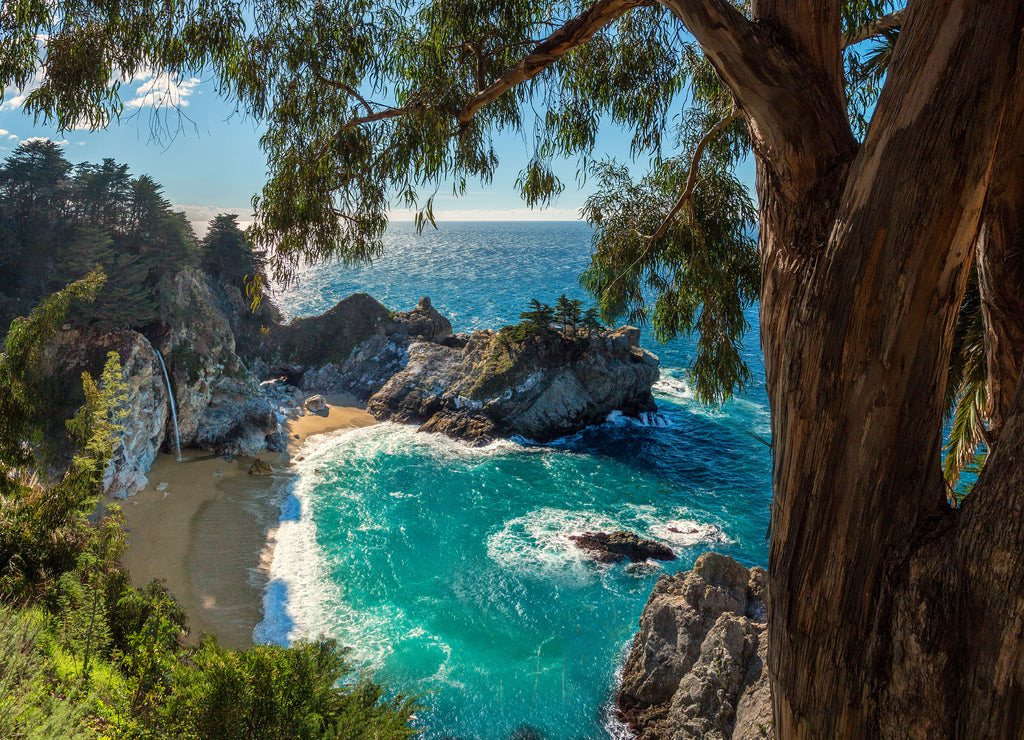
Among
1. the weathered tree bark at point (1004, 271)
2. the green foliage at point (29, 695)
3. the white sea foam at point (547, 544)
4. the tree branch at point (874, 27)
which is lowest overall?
the white sea foam at point (547, 544)

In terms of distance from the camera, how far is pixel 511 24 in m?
5.72

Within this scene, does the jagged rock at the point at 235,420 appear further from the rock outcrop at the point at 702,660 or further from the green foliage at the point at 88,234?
the rock outcrop at the point at 702,660

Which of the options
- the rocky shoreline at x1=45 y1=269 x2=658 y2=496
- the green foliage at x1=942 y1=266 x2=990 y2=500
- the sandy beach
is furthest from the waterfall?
the green foliage at x1=942 y1=266 x2=990 y2=500

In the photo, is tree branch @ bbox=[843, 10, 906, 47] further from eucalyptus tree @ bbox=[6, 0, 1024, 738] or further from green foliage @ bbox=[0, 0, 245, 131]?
green foliage @ bbox=[0, 0, 245, 131]

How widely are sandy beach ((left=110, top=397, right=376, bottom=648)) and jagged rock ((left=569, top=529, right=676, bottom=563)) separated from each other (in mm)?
8298

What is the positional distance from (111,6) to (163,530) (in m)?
12.8

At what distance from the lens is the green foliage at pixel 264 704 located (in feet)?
16.7

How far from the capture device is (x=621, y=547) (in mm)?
15000

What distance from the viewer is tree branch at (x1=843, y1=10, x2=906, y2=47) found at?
14.1 feet

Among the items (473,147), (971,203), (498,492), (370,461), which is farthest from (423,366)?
(971,203)

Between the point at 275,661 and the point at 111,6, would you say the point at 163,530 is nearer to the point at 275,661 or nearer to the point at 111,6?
the point at 275,661

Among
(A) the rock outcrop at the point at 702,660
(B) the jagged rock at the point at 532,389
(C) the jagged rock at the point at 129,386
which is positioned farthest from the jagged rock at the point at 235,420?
(A) the rock outcrop at the point at 702,660

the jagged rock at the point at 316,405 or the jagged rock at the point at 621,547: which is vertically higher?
the jagged rock at the point at 316,405

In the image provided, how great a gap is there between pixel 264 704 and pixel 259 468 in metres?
14.1
